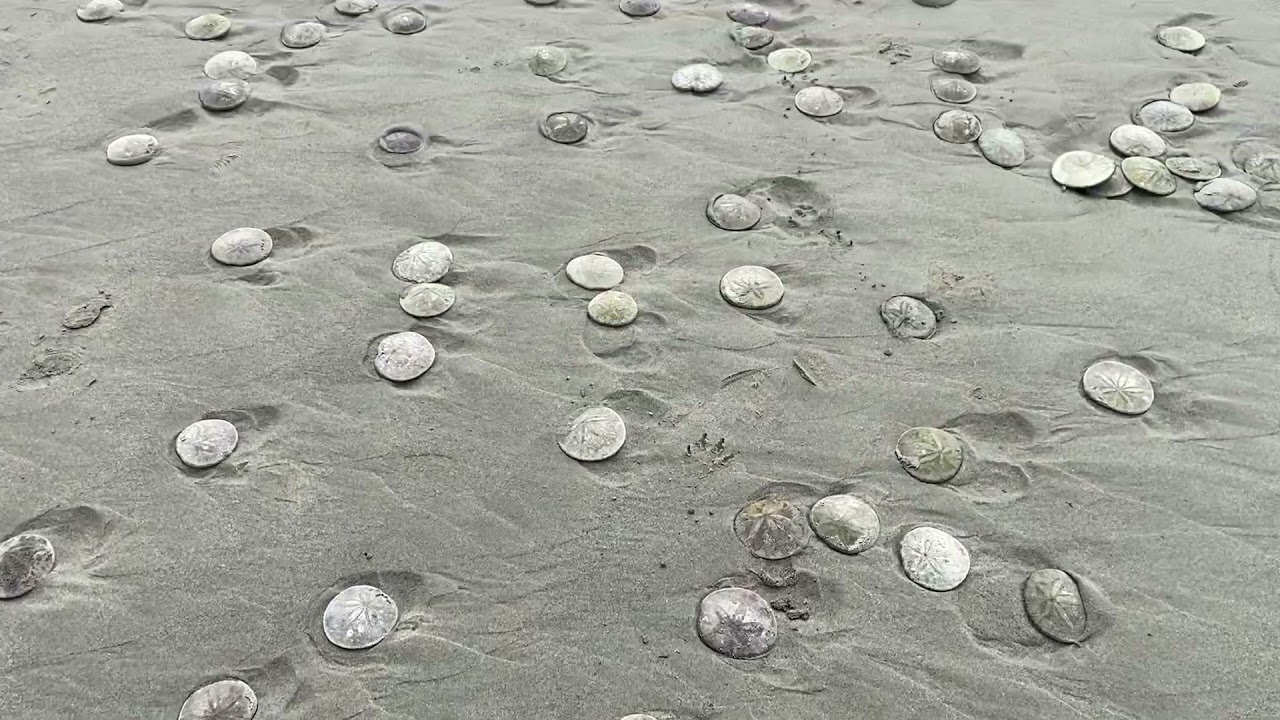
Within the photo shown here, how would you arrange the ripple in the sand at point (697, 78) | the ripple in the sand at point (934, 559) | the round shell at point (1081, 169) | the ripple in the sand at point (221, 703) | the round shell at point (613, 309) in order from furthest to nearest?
the ripple in the sand at point (697, 78) < the round shell at point (1081, 169) < the round shell at point (613, 309) < the ripple in the sand at point (934, 559) < the ripple in the sand at point (221, 703)

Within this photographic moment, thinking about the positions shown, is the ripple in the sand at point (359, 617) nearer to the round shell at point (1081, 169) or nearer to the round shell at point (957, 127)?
the round shell at point (957, 127)

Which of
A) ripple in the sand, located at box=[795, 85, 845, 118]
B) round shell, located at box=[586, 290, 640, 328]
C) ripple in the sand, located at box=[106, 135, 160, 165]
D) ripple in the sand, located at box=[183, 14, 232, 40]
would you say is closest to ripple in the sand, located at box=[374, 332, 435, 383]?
round shell, located at box=[586, 290, 640, 328]

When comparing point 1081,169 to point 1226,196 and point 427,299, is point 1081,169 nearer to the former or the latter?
point 1226,196

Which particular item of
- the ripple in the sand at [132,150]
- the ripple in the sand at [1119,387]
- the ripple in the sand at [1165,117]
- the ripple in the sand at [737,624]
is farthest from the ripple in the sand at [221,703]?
the ripple in the sand at [1165,117]

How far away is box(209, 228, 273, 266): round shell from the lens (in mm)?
3418

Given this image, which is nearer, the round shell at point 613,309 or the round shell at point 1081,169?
the round shell at point 613,309

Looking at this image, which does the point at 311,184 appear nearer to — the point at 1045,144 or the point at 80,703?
the point at 80,703

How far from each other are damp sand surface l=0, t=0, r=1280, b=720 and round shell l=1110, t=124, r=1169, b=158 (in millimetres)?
220

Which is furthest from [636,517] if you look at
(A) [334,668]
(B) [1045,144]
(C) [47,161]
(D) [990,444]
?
(C) [47,161]

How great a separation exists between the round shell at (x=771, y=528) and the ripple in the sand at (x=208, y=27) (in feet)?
13.8

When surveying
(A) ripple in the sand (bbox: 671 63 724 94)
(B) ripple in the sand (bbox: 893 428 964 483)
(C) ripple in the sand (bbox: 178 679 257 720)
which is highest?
(A) ripple in the sand (bbox: 671 63 724 94)

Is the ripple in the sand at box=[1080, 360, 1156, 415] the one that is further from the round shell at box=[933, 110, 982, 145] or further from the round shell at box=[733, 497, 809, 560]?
the round shell at box=[933, 110, 982, 145]

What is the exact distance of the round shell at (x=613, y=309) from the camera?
325 cm

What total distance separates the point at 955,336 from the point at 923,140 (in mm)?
1364
